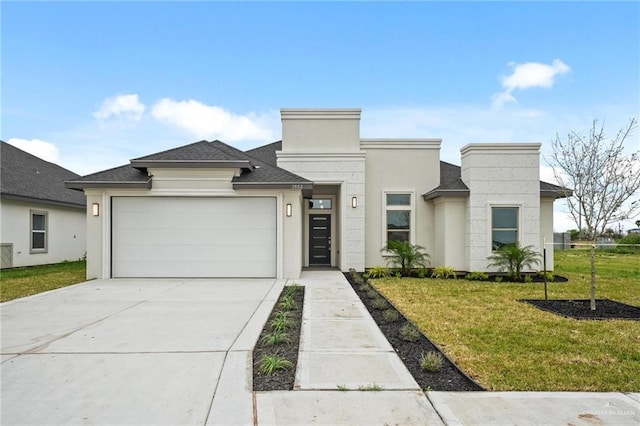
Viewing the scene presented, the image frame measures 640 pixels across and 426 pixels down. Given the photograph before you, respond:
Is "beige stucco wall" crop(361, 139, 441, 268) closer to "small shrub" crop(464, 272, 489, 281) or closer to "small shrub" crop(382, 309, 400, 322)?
"small shrub" crop(464, 272, 489, 281)

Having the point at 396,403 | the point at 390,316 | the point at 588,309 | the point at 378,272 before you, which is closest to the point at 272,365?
the point at 396,403

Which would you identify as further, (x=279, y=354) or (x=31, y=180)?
(x=31, y=180)

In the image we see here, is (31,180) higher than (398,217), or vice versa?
(31,180)

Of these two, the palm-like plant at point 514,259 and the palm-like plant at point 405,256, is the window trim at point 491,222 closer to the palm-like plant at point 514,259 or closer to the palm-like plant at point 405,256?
the palm-like plant at point 514,259

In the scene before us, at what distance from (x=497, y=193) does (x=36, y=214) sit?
56.5 feet

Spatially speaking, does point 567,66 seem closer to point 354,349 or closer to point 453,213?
point 453,213

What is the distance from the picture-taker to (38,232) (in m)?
15.6

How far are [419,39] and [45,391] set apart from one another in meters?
13.6

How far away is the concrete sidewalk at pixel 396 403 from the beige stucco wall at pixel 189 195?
7.02 metres

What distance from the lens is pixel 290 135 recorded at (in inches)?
542

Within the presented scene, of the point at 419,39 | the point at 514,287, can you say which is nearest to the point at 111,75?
the point at 419,39

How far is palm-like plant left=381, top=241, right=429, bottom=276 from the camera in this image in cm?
1298

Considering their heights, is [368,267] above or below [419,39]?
below

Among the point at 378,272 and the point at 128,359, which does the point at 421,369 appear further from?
the point at 378,272
